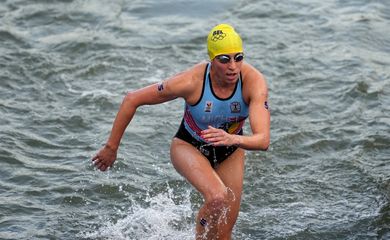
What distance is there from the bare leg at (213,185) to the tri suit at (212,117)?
99mm

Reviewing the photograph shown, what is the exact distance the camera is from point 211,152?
9.12 m

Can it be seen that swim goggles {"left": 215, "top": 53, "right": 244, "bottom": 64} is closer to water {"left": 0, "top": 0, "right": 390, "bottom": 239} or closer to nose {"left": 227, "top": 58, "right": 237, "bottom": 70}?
nose {"left": 227, "top": 58, "right": 237, "bottom": 70}

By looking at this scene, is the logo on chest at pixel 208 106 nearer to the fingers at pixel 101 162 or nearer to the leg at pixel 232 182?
the leg at pixel 232 182

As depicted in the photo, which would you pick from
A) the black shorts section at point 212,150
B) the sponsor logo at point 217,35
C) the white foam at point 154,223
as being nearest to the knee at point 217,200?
the black shorts section at point 212,150

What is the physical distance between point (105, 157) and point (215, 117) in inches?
51.6

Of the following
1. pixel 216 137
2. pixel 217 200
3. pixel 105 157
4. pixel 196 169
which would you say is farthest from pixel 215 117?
pixel 105 157

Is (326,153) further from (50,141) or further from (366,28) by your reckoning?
(366,28)

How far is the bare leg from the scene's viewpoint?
27.7 feet

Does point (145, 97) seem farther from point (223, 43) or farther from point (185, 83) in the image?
point (223, 43)

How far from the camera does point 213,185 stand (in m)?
8.45

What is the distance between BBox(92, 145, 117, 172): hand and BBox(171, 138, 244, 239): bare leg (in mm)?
664

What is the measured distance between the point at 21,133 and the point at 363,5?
931 centimetres

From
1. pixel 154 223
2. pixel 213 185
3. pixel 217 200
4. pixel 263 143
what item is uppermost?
pixel 263 143

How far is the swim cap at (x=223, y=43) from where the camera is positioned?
28.2 feet
